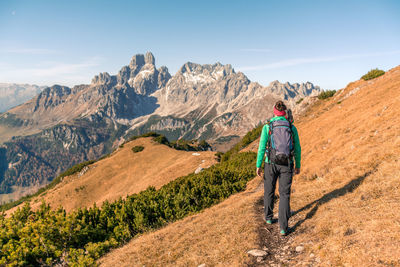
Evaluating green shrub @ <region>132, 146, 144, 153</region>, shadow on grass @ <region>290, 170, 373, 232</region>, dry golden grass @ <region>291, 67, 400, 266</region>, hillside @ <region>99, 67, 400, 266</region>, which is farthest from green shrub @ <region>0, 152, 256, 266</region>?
green shrub @ <region>132, 146, 144, 153</region>

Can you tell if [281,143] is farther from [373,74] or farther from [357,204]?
[373,74]

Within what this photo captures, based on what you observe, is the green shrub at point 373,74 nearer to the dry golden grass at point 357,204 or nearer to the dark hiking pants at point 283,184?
the dry golden grass at point 357,204

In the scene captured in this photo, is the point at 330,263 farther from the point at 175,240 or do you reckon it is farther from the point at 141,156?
the point at 141,156

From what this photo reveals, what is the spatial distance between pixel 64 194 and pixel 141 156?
68.8ft

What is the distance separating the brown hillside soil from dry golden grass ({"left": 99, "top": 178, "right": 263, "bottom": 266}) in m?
32.1

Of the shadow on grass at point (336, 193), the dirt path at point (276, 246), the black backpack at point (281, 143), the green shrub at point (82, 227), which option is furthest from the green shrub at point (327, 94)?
the black backpack at point (281, 143)

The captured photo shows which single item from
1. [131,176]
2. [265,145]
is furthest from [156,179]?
[265,145]

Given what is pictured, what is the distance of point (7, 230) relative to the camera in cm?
891

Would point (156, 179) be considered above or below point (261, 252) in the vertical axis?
below

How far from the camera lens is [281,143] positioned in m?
6.94

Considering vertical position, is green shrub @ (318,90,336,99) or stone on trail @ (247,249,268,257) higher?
green shrub @ (318,90,336,99)

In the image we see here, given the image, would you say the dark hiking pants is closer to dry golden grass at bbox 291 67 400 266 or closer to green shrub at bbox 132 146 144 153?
dry golden grass at bbox 291 67 400 266

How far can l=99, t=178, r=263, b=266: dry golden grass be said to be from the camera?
646 centimetres

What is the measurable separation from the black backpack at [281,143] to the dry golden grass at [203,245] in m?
2.79
